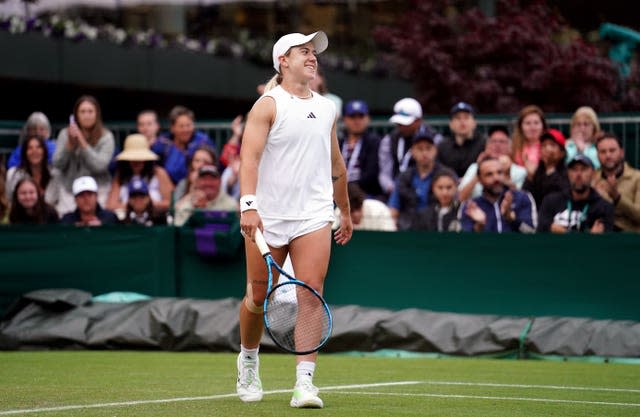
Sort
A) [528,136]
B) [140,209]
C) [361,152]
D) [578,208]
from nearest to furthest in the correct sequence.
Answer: [578,208], [528,136], [140,209], [361,152]

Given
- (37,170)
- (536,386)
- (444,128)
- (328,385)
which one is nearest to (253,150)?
(328,385)

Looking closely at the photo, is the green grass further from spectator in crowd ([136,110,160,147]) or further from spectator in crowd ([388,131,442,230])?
spectator in crowd ([136,110,160,147])

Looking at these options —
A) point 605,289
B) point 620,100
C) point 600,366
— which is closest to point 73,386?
point 600,366

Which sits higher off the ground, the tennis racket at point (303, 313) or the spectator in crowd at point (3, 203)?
the spectator in crowd at point (3, 203)

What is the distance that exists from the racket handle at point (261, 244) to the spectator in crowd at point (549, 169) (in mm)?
6315

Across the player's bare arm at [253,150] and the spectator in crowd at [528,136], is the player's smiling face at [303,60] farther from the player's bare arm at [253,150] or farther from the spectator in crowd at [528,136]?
the spectator in crowd at [528,136]

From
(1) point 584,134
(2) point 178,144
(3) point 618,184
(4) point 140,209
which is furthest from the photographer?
(2) point 178,144

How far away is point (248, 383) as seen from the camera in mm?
8609

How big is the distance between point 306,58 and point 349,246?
227 inches

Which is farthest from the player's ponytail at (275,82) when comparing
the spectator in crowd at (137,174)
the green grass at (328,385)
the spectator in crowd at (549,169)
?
the spectator in crowd at (137,174)

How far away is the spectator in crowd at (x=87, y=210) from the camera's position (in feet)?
48.4

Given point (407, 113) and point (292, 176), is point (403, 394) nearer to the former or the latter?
point (292, 176)

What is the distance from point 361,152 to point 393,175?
438mm

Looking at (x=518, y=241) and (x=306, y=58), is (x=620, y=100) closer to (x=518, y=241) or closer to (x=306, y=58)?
(x=518, y=241)
